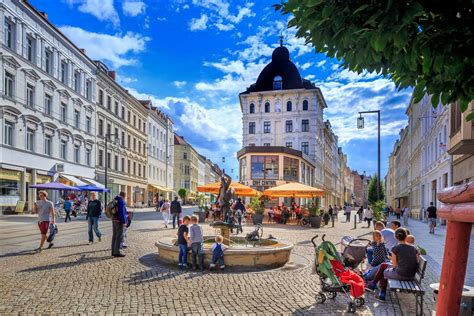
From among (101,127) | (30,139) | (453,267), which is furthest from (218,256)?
(101,127)

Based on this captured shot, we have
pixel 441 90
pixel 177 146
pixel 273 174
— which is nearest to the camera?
pixel 441 90

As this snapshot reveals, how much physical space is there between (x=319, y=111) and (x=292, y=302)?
5634 cm

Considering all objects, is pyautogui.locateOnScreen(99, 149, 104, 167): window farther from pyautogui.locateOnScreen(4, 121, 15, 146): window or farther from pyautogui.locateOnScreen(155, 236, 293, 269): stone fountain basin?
pyautogui.locateOnScreen(155, 236, 293, 269): stone fountain basin

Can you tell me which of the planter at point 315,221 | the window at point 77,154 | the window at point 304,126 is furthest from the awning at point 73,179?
the window at point 304,126

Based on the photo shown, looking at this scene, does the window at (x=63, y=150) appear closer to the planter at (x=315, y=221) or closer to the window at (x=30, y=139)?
the window at (x=30, y=139)

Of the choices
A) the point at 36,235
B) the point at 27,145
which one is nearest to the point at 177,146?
the point at 27,145

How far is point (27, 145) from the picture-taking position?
3066 centimetres

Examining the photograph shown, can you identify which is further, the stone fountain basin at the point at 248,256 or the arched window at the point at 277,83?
the arched window at the point at 277,83

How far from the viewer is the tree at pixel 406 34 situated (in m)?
2.64

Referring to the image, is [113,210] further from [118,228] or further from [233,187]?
[233,187]

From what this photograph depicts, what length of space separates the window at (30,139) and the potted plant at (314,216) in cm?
2147

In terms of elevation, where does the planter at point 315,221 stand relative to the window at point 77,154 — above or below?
below

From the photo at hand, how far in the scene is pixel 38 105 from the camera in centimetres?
3197

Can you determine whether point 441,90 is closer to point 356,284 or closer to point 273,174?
point 356,284
